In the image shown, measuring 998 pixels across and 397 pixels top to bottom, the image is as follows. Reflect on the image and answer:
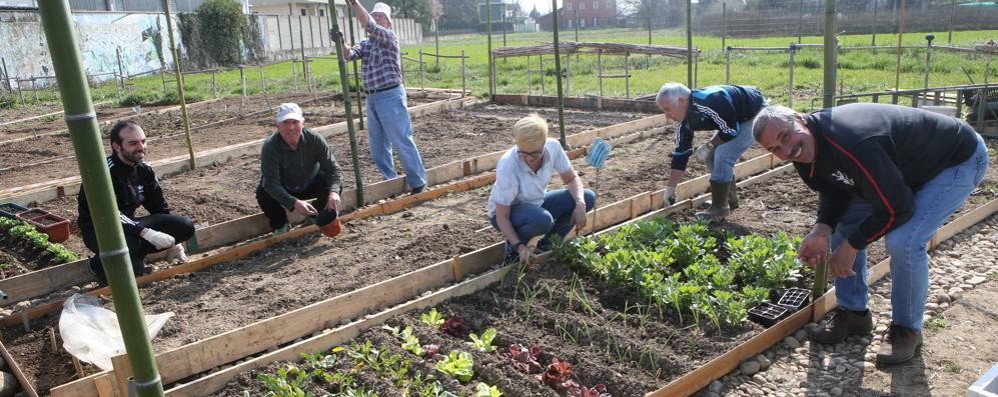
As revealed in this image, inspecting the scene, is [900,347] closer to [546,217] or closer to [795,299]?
[795,299]

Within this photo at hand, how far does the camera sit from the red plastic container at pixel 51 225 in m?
5.68

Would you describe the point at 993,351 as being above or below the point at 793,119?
below

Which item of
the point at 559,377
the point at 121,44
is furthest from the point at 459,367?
the point at 121,44

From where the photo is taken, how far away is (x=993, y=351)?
370cm

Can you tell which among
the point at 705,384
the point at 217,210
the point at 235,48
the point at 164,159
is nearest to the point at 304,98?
the point at 164,159

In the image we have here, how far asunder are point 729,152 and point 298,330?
3475 mm

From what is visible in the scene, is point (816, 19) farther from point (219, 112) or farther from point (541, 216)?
point (541, 216)

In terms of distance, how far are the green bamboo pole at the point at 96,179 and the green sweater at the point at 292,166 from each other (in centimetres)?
366

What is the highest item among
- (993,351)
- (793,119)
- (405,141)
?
(793,119)

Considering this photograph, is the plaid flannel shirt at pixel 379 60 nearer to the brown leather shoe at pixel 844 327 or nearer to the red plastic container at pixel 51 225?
the red plastic container at pixel 51 225

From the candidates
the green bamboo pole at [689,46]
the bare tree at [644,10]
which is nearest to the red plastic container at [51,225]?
the green bamboo pole at [689,46]

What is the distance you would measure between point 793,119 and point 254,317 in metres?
3.11

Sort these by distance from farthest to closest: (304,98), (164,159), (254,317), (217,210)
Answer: (304,98), (164,159), (217,210), (254,317)

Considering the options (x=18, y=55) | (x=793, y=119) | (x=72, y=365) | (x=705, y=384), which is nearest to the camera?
(x=793, y=119)
